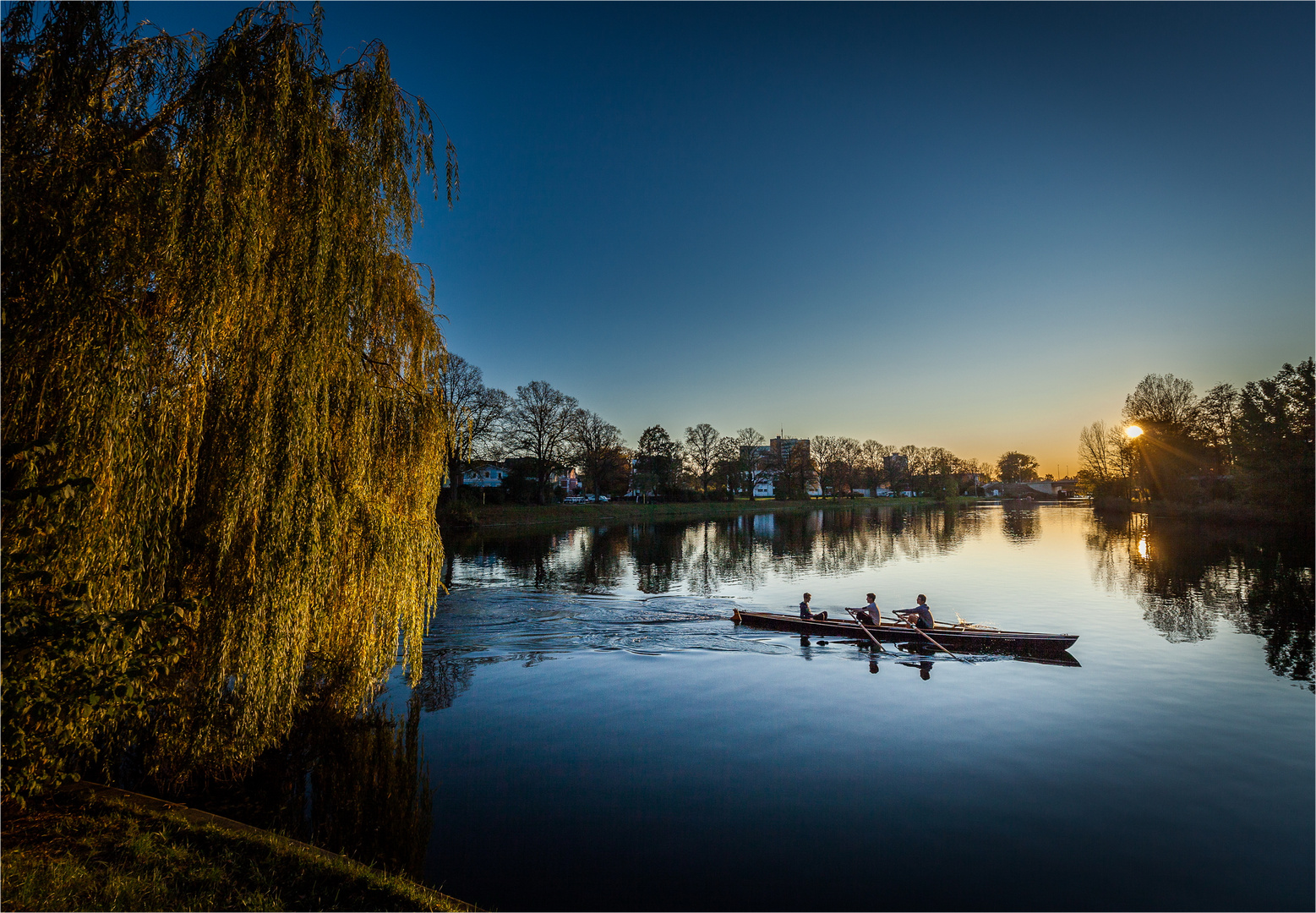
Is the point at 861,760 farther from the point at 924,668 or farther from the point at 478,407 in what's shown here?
the point at 478,407

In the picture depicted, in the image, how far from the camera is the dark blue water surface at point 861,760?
7840mm

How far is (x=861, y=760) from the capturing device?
36.4 ft

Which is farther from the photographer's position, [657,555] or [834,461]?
[834,461]

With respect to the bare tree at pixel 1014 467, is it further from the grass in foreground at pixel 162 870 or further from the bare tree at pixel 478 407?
the grass in foreground at pixel 162 870

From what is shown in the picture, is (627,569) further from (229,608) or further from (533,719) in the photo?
(229,608)

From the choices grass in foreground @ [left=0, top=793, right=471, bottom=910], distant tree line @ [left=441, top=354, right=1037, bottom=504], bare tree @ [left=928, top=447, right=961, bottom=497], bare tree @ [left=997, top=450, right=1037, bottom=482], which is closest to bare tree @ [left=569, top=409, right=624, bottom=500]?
distant tree line @ [left=441, top=354, right=1037, bottom=504]

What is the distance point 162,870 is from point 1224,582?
3595cm

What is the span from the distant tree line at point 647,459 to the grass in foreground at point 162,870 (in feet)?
18.6

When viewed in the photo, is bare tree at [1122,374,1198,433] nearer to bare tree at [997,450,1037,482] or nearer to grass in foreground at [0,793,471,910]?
grass in foreground at [0,793,471,910]

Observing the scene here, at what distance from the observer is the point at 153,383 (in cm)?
678

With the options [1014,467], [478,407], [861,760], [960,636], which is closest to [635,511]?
[478,407]

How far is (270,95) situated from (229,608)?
6068 mm

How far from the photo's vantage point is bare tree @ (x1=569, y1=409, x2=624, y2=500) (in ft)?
225

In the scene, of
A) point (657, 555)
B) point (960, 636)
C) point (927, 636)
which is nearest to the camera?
point (960, 636)
